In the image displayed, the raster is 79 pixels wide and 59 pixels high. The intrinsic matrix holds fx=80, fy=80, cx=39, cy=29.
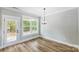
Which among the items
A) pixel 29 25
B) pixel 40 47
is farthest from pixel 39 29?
pixel 40 47

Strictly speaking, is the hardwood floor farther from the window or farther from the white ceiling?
the white ceiling

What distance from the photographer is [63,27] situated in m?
1.70

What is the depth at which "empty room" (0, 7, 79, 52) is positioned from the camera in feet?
5.22

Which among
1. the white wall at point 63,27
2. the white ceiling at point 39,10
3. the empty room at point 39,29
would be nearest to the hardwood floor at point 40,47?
the empty room at point 39,29

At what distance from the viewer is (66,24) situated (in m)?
1.68

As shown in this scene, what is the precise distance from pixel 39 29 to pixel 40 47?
0.40m

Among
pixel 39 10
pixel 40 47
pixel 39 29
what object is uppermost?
pixel 39 10

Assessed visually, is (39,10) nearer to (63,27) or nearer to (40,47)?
(63,27)

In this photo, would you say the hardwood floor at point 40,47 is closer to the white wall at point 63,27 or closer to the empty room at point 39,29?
the empty room at point 39,29

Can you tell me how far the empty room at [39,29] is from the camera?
1592 millimetres
